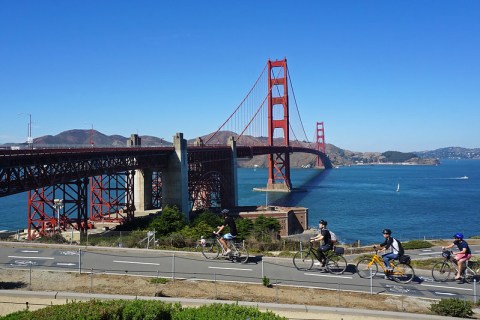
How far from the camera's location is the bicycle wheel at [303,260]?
12.1 metres

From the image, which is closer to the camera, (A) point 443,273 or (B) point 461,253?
(B) point 461,253

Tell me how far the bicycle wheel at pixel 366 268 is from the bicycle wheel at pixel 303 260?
1342mm

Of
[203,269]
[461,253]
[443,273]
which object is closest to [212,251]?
[203,269]

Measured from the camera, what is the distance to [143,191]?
44.5 m

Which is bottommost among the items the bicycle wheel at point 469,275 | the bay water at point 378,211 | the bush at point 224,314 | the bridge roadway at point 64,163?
the bay water at point 378,211

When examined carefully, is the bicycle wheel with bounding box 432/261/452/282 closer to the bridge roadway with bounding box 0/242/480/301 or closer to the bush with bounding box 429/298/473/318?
the bridge roadway with bounding box 0/242/480/301

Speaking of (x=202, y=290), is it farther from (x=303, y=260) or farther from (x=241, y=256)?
(x=303, y=260)

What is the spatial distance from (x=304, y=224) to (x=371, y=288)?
125 ft

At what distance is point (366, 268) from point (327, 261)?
1.21 metres

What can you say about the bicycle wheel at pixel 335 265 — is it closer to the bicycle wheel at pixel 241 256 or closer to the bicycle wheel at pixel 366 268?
the bicycle wheel at pixel 366 268

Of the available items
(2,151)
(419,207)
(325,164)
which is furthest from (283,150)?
(325,164)

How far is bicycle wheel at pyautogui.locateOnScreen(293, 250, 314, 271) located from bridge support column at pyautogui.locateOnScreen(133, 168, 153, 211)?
3361cm

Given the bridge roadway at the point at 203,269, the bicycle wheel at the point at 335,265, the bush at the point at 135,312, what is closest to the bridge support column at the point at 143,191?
the bridge roadway at the point at 203,269

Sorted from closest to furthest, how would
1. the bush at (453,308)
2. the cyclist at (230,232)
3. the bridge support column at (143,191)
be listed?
the bush at (453,308) < the cyclist at (230,232) < the bridge support column at (143,191)
